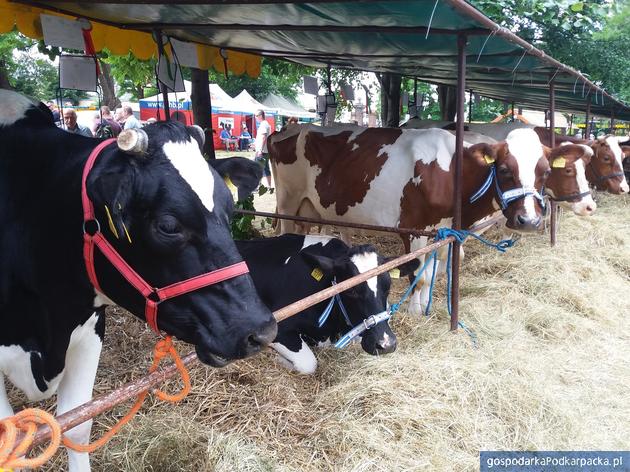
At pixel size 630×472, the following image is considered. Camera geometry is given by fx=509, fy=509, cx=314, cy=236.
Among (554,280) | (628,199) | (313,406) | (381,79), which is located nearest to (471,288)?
Answer: (554,280)

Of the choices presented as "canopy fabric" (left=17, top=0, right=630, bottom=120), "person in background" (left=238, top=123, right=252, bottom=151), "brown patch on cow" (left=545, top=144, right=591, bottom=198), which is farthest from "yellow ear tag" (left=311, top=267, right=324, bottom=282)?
"person in background" (left=238, top=123, right=252, bottom=151)

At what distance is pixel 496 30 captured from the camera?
2.93 metres

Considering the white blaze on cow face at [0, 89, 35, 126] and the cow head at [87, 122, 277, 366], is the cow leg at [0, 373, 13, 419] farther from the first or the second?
the white blaze on cow face at [0, 89, 35, 126]

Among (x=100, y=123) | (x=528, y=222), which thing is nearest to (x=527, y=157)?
(x=528, y=222)

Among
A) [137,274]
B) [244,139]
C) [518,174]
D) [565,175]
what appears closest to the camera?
[137,274]

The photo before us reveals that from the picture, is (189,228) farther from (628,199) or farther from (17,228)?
(628,199)

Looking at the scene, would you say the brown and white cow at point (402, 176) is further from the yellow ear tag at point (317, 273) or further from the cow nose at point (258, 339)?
the cow nose at point (258, 339)

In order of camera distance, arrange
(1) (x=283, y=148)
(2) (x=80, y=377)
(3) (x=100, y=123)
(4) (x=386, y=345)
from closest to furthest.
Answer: (2) (x=80, y=377) < (4) (x=386, y=345) < (3) (x=100, y=123) < (1) (x=283, y=148)

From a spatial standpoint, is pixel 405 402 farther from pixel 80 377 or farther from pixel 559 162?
pixel 559 162

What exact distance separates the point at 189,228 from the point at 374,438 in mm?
1551

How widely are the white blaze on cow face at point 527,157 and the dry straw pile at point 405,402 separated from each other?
0.93m

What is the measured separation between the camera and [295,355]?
322cm

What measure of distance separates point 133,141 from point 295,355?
7.07ft

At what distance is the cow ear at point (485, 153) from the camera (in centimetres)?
421
